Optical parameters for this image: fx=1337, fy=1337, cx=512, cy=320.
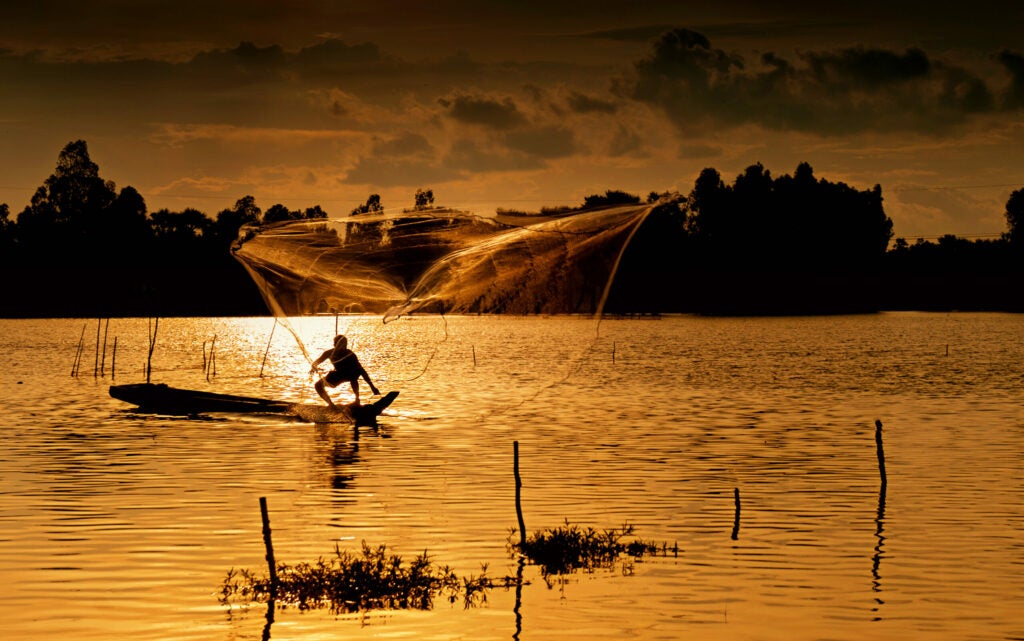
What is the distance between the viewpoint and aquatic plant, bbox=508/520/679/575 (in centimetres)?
1917

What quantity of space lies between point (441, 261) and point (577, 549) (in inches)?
312

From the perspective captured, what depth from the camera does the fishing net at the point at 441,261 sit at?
24.1 meters

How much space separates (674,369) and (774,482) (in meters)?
43.2

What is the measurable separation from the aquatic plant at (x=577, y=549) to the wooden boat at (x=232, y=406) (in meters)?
15.8

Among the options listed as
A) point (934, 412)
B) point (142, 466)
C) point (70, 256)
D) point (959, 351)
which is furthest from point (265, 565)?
point (70, 256)

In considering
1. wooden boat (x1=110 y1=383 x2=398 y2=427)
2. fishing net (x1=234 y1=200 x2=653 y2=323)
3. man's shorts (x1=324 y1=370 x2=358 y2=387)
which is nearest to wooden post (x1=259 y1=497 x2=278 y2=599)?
fishing net (x1=234 y1=200 x2=653 y2=323)

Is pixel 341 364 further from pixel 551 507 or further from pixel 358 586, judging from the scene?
pixel 358 586

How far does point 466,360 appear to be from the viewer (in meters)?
83.9

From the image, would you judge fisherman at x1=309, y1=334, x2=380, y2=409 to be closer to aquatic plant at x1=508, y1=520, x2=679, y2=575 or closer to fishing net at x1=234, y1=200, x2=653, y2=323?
fishing net at x1=234, y1=200, x2=653, y2=323

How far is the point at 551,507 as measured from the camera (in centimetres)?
2431

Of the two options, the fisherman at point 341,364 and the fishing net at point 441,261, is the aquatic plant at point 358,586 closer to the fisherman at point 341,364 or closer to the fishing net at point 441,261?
the fishing net at point 441,261

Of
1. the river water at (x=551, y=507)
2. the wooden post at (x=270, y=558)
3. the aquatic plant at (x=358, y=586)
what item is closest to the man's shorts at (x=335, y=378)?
the river water at (x=551, y=507)

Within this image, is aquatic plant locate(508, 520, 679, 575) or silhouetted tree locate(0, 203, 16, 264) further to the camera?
silhouetted tree locate(0, 203, 16, 264)

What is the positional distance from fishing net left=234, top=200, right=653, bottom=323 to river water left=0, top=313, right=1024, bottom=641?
3.70 ft
